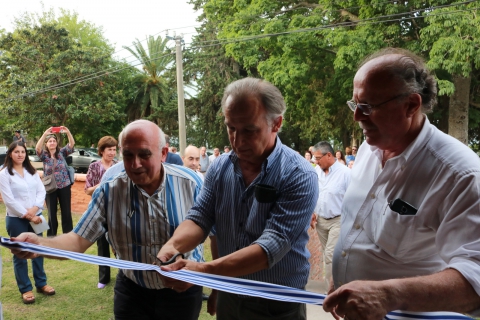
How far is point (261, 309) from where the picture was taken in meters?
2.41

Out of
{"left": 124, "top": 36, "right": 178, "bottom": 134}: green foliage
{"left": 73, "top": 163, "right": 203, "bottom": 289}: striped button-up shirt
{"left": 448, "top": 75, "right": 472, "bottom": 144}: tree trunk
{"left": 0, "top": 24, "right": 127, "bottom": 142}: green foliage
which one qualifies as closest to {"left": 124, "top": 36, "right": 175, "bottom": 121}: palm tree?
{"left": 124, "top": 36, "right": 178, "bottom": 134}: green foliage

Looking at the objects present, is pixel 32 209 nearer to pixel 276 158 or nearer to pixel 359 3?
pixel 276 158

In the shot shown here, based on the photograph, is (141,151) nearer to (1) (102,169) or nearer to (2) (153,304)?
(2) (153,304)

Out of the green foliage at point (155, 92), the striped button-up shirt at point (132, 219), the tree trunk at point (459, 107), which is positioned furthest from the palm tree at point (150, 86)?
the striped button-up shirt at point (132, 219)

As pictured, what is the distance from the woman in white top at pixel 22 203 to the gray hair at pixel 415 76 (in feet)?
18.4

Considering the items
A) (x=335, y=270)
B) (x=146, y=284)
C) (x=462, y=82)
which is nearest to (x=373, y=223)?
(x=335, y=270)

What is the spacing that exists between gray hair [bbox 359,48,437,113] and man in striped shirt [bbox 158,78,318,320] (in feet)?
2.20

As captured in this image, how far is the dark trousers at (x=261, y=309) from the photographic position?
7.88 ft

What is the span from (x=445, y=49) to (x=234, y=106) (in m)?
15.9

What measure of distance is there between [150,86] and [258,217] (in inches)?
1526

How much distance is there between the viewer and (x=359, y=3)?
19.5 metres

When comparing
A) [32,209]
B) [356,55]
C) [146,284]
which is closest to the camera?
[146,284]

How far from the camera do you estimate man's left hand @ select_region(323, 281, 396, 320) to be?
58.5 inches

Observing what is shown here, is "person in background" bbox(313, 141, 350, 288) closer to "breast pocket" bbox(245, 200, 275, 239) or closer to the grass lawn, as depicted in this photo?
the grass lawn
